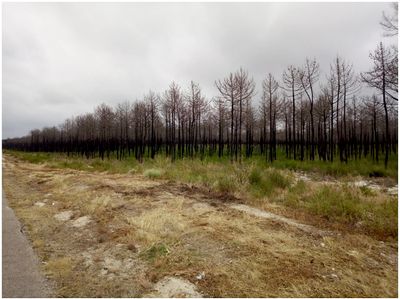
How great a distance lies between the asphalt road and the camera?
3730 millimetres

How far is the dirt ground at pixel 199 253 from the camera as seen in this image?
3.77m

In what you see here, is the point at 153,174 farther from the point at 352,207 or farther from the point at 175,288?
the point at 175,288

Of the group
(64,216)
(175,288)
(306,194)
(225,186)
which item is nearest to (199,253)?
(175,288)

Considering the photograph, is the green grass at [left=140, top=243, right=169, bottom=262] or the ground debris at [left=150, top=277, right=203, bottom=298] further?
the green grass at [left=140, top=243, right=169, bottom=262]

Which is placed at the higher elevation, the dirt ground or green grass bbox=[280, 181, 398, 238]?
green grass bbox=[280, 181, 398, 238]


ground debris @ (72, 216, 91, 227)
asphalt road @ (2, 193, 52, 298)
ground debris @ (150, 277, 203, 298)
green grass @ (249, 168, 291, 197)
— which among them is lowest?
ground debris @ (150, 277, 203, 298)

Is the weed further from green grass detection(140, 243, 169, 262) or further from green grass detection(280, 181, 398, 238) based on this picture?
green grass detection(140, 243, 169, 262)

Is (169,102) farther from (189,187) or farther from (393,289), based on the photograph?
(393,289)

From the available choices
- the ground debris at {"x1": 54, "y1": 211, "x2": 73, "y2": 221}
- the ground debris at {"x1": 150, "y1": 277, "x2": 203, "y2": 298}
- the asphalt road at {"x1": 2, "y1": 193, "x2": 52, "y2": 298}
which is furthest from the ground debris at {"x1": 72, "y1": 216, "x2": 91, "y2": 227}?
the ground debris at {"x1": 150, "y1": 277, "x2": 203, "y2": 298}

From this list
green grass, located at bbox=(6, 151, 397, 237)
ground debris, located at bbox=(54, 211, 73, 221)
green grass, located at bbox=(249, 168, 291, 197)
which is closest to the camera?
green grass, located at bbox=(6, 151, 397, 237)

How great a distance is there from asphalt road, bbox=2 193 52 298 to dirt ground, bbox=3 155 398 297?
0.16 metres

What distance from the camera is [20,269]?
4395 millimetres

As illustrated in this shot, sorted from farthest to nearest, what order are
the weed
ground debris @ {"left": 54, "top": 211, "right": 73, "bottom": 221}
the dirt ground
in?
1. the weed
2. ground debris @ {"left": 54, "top": 211, "right": 73, "bottom": 221}
3. the dirt ground

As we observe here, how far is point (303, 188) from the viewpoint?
1009 cm
